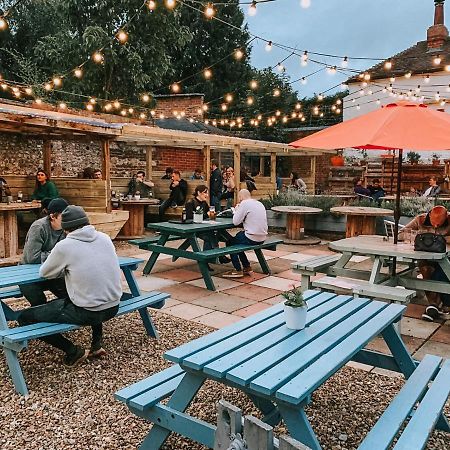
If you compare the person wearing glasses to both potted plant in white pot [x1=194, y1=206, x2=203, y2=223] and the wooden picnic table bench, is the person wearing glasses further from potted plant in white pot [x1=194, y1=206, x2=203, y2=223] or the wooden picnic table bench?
the wooden picnic table bench

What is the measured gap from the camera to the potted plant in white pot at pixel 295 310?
7.75 ft

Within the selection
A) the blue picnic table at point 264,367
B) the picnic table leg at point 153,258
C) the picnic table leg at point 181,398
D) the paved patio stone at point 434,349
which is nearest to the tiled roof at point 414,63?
the picnic table leg at point 153,258

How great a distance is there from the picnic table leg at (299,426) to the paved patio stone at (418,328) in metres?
2.70

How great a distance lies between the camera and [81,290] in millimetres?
3191

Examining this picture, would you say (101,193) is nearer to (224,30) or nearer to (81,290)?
(81,290)

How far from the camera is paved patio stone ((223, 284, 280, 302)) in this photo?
532 cm

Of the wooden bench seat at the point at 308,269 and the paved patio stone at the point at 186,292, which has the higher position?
the wooden bench seat at the point at 308,269

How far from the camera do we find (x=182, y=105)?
712 inches

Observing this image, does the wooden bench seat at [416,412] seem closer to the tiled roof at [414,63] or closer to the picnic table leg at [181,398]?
the picnic table leg at [181,398]

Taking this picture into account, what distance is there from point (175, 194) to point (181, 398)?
863 centimetres

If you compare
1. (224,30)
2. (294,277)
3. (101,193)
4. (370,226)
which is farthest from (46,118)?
(224,30)

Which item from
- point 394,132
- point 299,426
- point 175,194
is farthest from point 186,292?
point 175,194

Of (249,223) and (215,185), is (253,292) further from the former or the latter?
(215,185)

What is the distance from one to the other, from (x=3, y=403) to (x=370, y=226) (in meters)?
6.99
